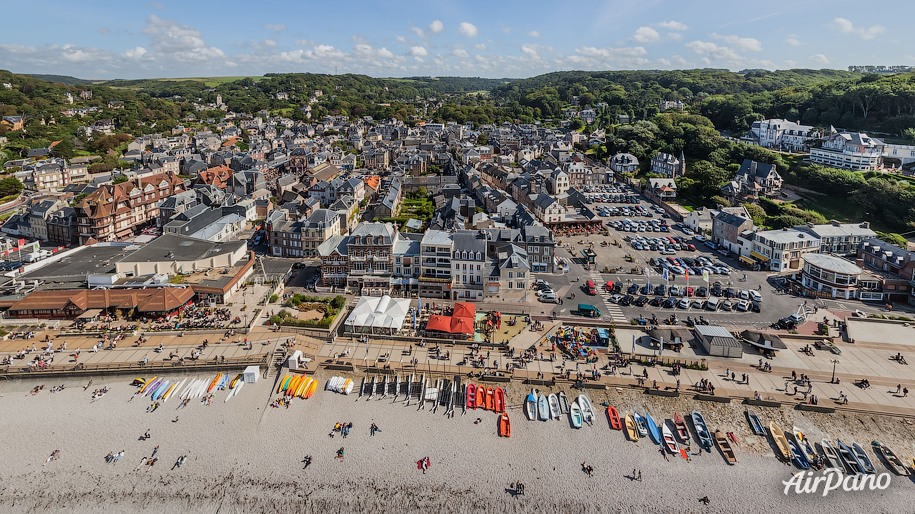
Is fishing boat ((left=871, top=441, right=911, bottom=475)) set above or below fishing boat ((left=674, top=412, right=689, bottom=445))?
below

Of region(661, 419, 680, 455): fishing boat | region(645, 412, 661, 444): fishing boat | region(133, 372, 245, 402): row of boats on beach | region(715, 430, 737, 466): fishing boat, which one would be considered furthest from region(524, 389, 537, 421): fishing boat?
region(133, 372, 245, 402): row of boats on beach

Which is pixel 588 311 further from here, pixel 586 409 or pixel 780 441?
pixel 780 441

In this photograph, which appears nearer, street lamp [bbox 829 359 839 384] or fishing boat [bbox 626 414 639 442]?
fishing boat [bbox 626 414 639 442]

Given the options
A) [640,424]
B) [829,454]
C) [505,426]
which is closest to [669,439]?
[640,424]

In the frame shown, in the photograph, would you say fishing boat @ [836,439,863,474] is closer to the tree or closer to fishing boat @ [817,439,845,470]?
fishing boat @ [817,439,845,470]

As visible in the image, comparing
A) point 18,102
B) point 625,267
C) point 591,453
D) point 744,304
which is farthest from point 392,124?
point 591,453

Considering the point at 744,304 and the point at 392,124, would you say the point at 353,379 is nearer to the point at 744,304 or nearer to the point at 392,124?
the point at 744,304
